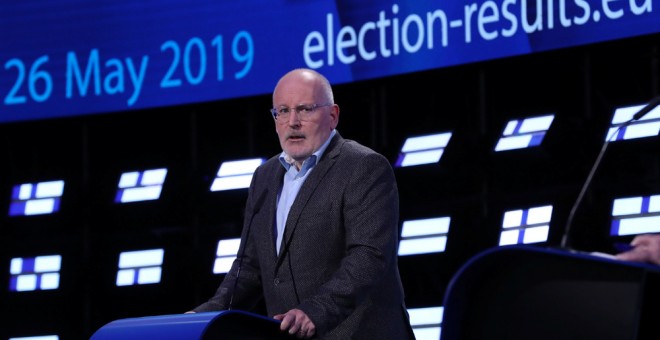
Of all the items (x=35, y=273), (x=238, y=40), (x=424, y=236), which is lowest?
(x=35, y=273)

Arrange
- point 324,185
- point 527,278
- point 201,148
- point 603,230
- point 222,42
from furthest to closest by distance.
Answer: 1. point 201,148
2. point 222,42
3. point 603,230
4. point 324,185
5. point 527,278

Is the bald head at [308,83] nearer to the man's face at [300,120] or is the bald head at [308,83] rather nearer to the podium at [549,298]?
the man's face at [300,120]

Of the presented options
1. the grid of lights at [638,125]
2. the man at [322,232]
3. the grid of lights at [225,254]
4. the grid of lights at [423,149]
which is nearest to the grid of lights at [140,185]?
the grid of lights at [225,254]

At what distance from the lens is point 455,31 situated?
19.0 feet

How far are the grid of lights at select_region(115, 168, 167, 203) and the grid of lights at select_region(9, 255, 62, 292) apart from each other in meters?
0.54

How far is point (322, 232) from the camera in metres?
2.83

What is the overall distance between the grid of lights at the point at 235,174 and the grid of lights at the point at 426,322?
1225 millimetres

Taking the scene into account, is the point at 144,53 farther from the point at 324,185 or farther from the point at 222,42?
the point at 324,185

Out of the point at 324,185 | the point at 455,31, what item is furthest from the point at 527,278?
the point at 455,31

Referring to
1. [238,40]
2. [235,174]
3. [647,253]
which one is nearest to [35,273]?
[235,174]

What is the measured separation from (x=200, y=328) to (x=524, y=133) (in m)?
3.44

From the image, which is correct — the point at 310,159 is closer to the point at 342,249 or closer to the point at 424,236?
the point at 342,249

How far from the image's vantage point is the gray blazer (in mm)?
2746

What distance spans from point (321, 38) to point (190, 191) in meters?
1.17
